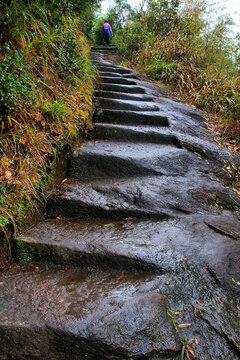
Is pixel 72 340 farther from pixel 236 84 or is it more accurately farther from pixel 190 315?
pixel 236 84

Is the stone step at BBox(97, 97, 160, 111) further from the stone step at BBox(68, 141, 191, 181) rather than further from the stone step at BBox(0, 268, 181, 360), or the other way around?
the stone step at BBox(0, 268, 181, 360)

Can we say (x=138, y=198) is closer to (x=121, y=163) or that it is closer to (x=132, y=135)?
(x=121, y=163)

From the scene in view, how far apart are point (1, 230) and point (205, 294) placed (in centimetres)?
130

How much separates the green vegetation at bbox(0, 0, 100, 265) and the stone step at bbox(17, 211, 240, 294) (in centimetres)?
27

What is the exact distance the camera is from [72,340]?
0.98 metres

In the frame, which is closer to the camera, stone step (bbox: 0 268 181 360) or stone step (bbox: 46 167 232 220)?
stone step (bbox: 0 268 181 360)

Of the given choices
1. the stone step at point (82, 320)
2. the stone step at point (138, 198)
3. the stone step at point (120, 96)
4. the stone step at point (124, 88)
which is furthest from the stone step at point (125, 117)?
the stone step at point (82, 320)

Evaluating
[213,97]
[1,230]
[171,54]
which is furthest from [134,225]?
[171,54]

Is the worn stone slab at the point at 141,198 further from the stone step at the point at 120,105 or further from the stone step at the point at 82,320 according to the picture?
the stone step at the point at 120,105

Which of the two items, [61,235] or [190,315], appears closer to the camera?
[190,315]

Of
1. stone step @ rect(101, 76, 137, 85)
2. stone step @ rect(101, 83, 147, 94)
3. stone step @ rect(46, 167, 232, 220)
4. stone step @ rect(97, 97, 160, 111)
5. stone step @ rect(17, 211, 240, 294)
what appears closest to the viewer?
stone step @ rect(17, 211, 240, 294)

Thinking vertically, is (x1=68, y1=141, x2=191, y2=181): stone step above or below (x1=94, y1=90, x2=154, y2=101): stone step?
below

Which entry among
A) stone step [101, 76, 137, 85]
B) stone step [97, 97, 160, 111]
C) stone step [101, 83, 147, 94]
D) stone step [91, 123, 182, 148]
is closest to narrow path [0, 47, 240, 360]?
stone step [91, 123, 182, 148]

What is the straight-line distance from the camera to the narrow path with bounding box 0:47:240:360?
0.99 metres
